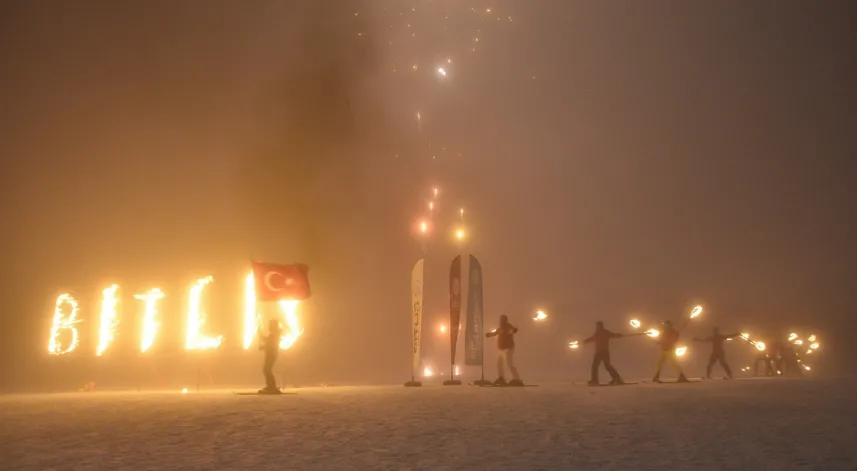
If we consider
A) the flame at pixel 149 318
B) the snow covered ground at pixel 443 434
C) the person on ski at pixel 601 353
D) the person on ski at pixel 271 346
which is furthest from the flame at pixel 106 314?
the person on ski at pixel 601 353

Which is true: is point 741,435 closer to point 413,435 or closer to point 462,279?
point 413,435

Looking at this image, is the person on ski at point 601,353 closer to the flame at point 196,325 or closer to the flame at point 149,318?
the flame at point 196,325

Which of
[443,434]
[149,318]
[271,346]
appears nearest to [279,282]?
[271,346]

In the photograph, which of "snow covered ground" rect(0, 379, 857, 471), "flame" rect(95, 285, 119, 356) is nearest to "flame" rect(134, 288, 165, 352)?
"flame" rect(95, 285, 119, 356)

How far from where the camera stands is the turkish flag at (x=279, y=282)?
60.7 ft

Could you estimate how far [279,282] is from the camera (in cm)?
1892

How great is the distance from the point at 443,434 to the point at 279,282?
40.5ft

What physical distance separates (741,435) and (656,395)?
508 cm

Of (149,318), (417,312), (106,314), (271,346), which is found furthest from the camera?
(149,318)

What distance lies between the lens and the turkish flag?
18500 millimetres

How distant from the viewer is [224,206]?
31328 millimetres

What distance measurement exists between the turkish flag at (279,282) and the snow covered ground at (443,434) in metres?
7.27

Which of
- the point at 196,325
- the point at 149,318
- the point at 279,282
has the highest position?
the point at 279,282

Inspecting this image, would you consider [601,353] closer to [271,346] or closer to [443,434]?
[271,346]
